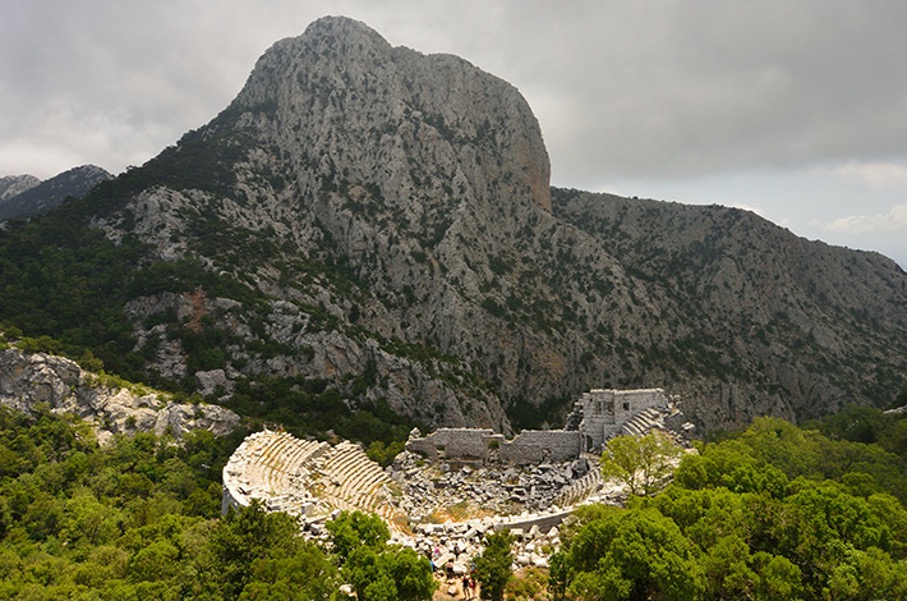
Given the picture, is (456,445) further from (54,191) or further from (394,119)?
(54,191)

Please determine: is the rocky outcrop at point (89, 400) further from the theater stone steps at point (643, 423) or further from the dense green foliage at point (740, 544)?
A: the dense green foliage at point (740, 544)

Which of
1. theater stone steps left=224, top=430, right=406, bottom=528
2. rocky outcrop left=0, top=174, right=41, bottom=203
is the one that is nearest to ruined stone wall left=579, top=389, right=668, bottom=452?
theater stone steps left=224, top=430, right=406, bottom=528

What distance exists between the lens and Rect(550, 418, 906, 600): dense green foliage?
509 inches

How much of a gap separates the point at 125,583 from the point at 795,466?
3032 centimetres

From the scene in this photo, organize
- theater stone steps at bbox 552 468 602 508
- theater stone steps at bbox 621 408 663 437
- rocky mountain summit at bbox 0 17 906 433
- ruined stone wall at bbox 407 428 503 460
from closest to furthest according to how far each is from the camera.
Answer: theater stone steps at bbox 552 468 602 508
theater stone steps at bbox 621 408 663 437
ruined stone wall at bbox 407 428 503 460
rocky mountain summit at bbox 0 17 906 433

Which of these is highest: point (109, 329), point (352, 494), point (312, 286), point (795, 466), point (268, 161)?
point (268, 161)

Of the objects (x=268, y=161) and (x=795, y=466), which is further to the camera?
(x=268, y=161)

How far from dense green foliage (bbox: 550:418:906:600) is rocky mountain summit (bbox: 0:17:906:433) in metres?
51.5

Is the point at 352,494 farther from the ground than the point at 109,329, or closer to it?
closer to it

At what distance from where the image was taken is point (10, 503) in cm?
3138

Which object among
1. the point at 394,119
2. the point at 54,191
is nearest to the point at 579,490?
the point at 394,119

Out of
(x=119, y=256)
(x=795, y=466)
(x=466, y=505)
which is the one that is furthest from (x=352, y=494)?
(x=119, y=256)

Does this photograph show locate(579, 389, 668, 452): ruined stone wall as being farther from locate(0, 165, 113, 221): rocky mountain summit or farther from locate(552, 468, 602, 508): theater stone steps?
locate(0, 165, 113, 221): rocky mountain summit

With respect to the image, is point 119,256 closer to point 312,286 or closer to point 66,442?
point 312,286
